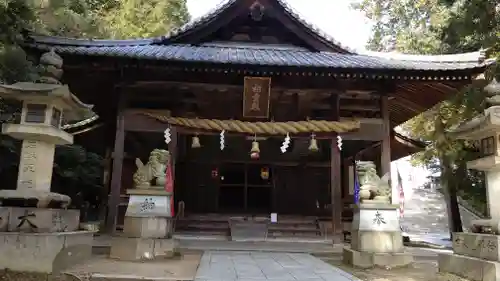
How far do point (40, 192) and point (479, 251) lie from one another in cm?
726

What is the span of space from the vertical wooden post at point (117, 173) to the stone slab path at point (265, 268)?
2896mm

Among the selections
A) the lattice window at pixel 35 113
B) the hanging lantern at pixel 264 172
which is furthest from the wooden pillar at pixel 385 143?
the lattice window at pixel 35 113

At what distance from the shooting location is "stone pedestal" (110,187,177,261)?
8.24 metres

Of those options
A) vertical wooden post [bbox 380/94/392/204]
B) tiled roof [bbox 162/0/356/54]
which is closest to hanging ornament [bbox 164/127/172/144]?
tiled roof [bbox 162/0/356/54]

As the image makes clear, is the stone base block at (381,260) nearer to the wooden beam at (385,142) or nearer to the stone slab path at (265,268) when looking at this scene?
the stone slab path at (265,268)

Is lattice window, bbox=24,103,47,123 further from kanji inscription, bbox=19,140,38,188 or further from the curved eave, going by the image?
the curved eave

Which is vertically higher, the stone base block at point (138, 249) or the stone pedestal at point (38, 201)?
the stone pedestal at point (38, 201)

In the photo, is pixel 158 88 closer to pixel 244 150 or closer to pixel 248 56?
pixel 248 56

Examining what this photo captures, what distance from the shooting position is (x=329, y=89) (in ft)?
38.5

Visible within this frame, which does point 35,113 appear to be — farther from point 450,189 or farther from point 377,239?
point 450,189

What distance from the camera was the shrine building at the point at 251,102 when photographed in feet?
35.4

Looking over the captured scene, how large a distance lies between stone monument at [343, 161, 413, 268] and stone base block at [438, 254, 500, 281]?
3.32ft

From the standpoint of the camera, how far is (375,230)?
8.25 meters

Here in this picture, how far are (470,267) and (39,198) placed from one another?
23.3 feet
